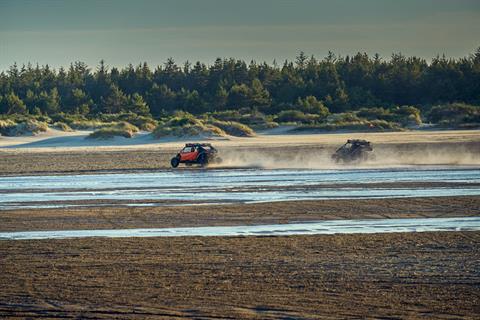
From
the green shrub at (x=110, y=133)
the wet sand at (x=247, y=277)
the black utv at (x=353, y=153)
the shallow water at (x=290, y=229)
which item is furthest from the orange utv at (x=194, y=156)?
the green shrub at (x=110, y=133)

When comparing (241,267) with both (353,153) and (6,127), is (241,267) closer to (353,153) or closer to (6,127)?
(353,153)

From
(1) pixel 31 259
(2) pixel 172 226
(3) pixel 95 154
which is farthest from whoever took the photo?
(3) pixel 95 154

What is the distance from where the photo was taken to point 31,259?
54.7 ft

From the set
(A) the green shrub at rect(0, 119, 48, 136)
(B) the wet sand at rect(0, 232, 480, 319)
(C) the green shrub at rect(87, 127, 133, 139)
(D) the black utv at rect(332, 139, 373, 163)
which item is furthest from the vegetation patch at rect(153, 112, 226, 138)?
(B) the wet sand at rect(0, 232, 480, 319)

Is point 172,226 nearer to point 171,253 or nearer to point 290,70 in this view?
point 171,253

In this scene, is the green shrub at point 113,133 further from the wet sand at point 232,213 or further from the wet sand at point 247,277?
the wet sand at point 247,277

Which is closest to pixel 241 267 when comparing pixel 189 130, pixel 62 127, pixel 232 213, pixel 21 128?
pixel 232 213

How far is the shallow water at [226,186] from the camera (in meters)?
26.9

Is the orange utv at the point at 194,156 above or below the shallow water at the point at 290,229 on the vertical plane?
above

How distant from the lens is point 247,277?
14727 millimetres

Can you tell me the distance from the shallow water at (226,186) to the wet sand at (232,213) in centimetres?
143

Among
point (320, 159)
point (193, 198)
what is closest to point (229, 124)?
point (320, 159)

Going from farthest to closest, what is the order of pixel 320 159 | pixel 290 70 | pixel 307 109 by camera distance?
pixel 290 70 < pixel 307 109 < pixel 320 159

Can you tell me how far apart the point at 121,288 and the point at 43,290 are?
1105 millimetres
